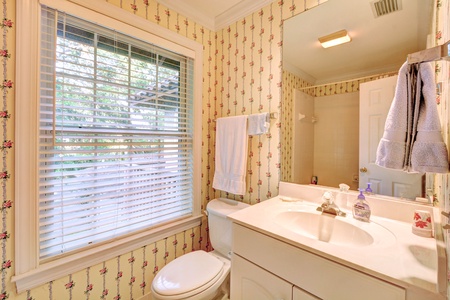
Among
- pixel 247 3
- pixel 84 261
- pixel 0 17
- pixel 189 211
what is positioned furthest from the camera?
pixel 189 211

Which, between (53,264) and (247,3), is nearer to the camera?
(53,264)

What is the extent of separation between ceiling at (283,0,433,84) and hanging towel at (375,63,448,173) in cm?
50

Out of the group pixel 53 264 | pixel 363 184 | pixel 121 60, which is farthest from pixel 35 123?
pixel 363 184

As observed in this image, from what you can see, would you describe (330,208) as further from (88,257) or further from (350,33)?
(88,257)

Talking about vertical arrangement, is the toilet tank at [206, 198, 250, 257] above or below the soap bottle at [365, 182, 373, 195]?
below

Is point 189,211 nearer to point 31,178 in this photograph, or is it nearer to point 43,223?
point 43,223

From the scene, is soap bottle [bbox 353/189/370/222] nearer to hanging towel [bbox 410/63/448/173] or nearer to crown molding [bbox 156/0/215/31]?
hanging towel [bbox 410/63/448/173]

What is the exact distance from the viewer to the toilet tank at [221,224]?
4.58 feet

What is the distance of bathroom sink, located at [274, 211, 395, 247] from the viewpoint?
829mm

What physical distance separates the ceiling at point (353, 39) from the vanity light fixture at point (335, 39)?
21mm

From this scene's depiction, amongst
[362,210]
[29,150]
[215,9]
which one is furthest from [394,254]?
[215,9]

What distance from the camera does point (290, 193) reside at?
1342 mm

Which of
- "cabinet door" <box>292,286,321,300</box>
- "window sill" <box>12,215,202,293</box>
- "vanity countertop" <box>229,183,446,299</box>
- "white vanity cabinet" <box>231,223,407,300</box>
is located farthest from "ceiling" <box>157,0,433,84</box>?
"window sill" <box>12,215,202,293</box>

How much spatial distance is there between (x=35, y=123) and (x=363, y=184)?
67.8 inches
